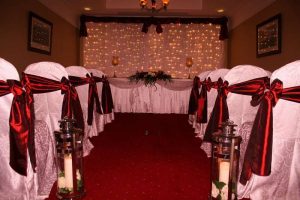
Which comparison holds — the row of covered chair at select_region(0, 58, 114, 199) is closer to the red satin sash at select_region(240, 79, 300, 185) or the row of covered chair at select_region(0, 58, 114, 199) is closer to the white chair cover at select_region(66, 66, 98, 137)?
the white chair cover at select_region(66, 66, 98, 137)

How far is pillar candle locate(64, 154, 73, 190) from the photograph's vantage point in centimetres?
164

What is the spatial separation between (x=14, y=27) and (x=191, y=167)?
13.4 feet

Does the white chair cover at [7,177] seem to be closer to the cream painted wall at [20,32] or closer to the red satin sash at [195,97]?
the red satin sash at [195,97]

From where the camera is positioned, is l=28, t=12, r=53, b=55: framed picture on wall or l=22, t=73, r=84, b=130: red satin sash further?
l=28, t=12, r=53, b=55: framed picture on wall

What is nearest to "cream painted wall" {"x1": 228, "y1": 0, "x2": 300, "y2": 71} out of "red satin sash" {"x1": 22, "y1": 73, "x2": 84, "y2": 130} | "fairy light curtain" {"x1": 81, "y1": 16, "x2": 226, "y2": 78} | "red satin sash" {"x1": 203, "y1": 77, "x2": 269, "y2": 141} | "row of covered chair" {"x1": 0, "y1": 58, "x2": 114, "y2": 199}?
"fairy light curtain" {"x1": 81, "y1": 16, "x2": 226, "y2": 78}

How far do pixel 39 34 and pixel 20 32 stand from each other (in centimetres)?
72

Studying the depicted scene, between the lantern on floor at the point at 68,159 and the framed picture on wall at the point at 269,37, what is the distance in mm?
4550

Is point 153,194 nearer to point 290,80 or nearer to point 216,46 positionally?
point 290,80

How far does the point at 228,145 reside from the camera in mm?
1465

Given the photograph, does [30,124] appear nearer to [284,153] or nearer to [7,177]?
[7,177]

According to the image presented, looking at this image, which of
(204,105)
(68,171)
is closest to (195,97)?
(204,105)

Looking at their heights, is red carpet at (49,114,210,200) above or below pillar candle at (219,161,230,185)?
below

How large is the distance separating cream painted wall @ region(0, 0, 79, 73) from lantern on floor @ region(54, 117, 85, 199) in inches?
137

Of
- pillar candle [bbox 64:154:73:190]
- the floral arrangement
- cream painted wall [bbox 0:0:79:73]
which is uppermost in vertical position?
cream painted wall [bbox 0:0:79:73]
